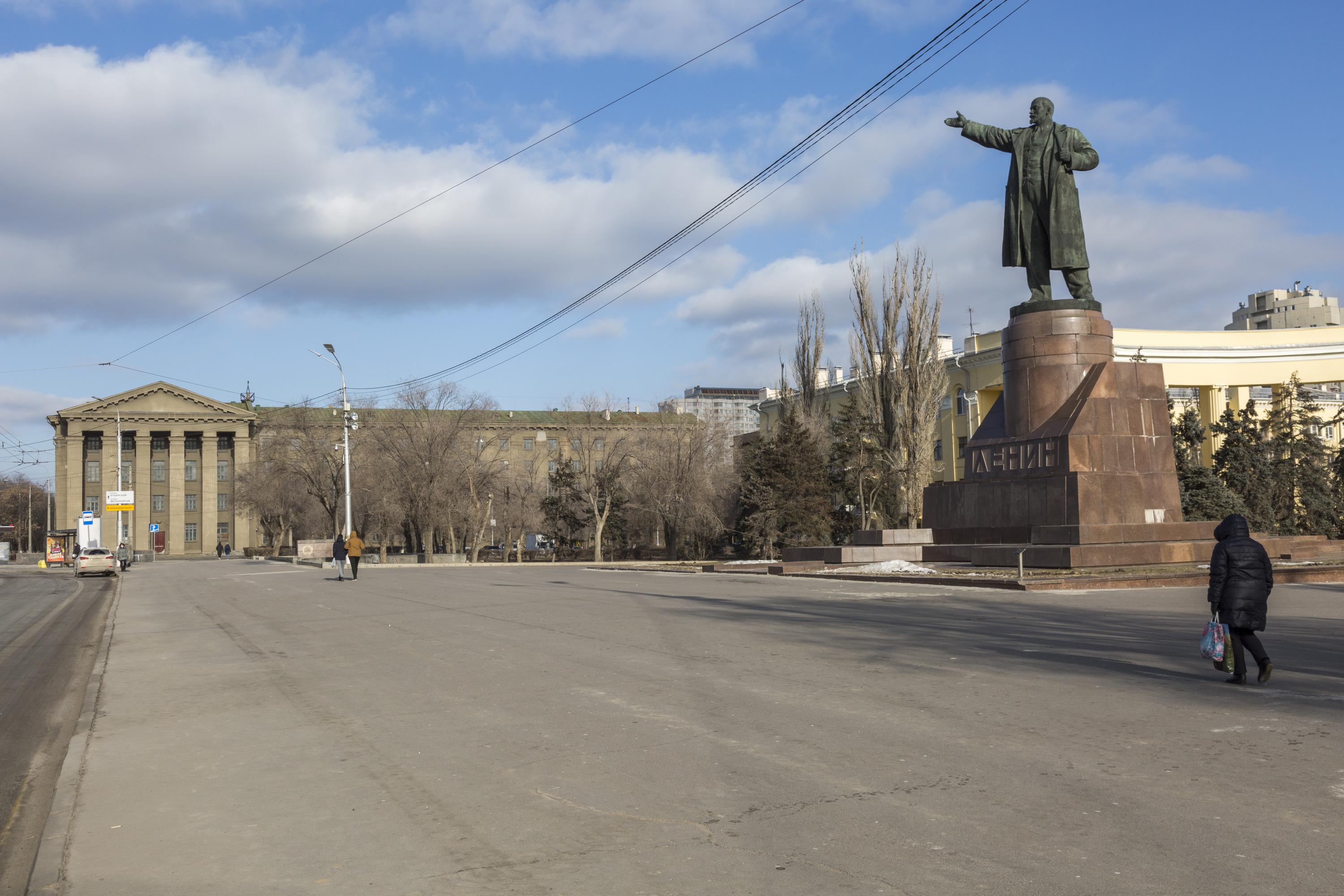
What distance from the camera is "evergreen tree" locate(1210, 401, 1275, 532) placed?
44.8m

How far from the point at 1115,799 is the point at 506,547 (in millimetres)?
60513

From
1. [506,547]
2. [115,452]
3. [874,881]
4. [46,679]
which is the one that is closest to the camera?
[874,881]

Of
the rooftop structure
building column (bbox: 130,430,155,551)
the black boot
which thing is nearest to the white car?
the black boot

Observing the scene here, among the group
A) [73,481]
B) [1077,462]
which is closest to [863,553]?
[1077,462]

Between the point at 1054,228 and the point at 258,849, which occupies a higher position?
the point at 1054,228

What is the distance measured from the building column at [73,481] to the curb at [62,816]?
108m

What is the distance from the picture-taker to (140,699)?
9.88 meters

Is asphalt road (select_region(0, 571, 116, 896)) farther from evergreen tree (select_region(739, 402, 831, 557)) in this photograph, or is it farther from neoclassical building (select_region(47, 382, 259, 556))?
neoclassical building (select_region(47, 382, 259, 556))

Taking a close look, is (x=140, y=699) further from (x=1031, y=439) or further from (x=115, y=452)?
(x=115, y=452)

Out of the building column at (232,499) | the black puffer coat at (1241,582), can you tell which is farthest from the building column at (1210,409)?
the building column at (232,499)

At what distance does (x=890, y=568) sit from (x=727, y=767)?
20064mm

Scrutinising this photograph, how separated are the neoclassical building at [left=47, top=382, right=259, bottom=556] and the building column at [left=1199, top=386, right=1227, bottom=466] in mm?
86359

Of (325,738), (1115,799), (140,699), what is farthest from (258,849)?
(140,699)

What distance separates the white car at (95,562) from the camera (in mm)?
50000
